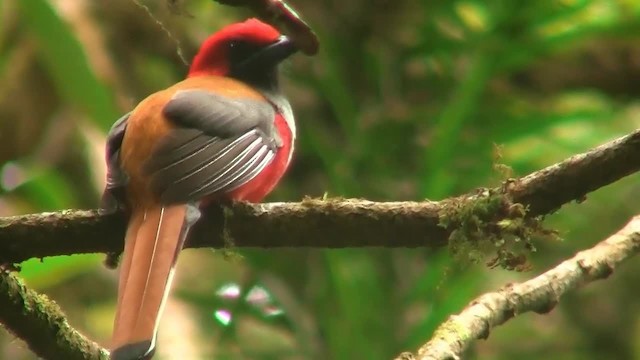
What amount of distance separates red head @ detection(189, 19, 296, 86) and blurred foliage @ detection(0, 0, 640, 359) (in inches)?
9.9

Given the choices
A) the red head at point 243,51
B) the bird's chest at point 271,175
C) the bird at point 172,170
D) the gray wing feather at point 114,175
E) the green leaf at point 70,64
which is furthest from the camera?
the green leaf at point 70,64

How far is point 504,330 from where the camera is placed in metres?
4.86

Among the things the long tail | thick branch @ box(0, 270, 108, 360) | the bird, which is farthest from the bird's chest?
thick branch @ box(0, 270, 108, 360)

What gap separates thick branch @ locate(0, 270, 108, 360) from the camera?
2006 mm

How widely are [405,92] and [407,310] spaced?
1158 mm

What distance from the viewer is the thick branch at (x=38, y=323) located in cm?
201

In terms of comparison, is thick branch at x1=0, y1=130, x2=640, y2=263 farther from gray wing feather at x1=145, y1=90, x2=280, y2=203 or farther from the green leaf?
the green leaf

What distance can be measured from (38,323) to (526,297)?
0.98 m

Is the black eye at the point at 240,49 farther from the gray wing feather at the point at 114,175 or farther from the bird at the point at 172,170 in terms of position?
the gray wing feather at the point at 114,175

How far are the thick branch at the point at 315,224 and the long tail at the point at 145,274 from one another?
0.26ft

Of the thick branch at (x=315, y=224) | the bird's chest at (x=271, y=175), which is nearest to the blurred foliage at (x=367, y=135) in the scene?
the bird's chest at (x=271, y=175)

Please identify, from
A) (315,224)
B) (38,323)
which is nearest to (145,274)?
(38,323)

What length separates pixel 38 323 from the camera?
2.04 m

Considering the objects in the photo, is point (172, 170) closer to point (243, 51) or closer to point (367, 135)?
point (243, 51)
